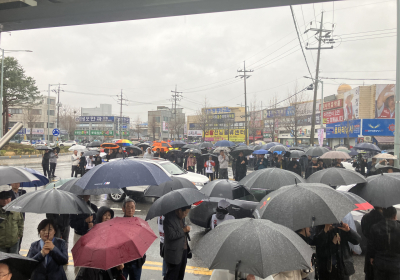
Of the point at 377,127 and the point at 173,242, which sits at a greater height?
the point at 377,127

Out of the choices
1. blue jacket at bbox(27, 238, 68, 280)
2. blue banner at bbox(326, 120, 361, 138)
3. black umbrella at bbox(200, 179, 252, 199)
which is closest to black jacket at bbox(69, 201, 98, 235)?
blue jacket at bbox(27, 238, 68, 280)

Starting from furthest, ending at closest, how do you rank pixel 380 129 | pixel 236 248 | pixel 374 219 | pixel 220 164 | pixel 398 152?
1. pixel 380 129
2. pixel 220 164
3. pixel 398 152
4. pixel 374 219
5. pixel 236 248

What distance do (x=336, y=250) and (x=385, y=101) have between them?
3773 cm

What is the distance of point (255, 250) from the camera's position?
8.48 feet

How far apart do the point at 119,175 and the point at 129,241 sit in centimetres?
169

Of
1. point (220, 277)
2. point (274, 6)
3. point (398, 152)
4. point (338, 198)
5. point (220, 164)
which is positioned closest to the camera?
point (220, 277)

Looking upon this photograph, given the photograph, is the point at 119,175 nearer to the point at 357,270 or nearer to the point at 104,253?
the point at 104,253

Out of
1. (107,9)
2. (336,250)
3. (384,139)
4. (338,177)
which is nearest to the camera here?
(336,250)

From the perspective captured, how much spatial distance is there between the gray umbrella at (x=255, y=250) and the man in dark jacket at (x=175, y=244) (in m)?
1.59

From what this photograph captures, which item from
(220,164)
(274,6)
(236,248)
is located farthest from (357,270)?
(220,164)

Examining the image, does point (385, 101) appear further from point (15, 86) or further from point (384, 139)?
point (15, 86)

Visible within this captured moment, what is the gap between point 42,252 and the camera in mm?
3459

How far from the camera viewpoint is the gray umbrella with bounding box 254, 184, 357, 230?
3438mm

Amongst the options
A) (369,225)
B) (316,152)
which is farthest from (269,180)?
(316,152)
